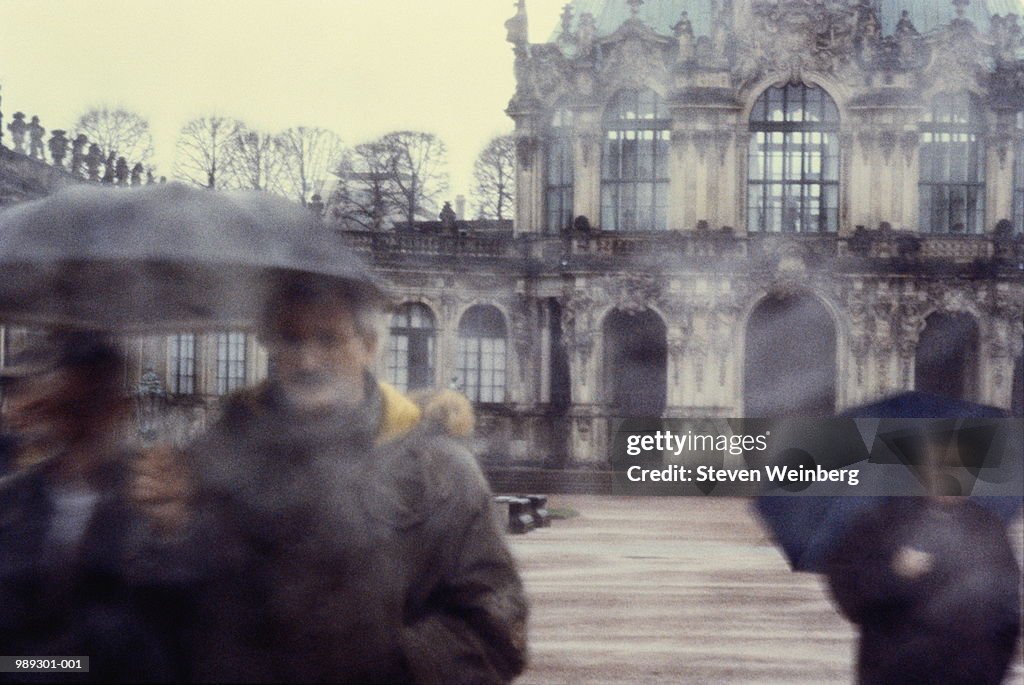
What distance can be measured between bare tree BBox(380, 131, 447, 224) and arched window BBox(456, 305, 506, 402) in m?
2.50

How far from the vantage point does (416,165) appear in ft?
18.0

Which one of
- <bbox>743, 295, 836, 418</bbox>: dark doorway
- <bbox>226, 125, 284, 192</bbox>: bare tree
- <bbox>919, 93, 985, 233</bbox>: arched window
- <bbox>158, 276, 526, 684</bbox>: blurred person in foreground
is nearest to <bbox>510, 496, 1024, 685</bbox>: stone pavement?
<bbox>743, 295, 836, 418</bbox>: dark doorway

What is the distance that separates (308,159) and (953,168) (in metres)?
7.93

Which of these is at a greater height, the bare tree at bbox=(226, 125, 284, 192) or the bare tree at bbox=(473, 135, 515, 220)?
the bare tree at bbox=(473, 135, 515, 220)

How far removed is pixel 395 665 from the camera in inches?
106

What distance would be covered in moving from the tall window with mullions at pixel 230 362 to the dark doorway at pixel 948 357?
195 inches

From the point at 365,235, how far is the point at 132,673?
7.62 feet

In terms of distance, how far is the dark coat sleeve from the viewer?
2.62 metres

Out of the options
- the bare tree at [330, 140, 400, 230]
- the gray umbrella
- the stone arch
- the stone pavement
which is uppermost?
the stone arch

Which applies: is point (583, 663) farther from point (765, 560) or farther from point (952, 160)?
point (952, 160)

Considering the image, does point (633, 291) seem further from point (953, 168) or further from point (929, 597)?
point (929, 597)

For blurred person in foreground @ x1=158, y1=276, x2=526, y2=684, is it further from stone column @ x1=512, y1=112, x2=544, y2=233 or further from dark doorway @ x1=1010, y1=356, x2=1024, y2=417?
stone column @ x1=512, y1=112, x2=544, y2=233

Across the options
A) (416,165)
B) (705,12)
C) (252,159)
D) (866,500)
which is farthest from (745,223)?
(866,500)

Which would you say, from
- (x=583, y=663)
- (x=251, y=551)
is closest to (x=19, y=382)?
(x=251, y=551)
